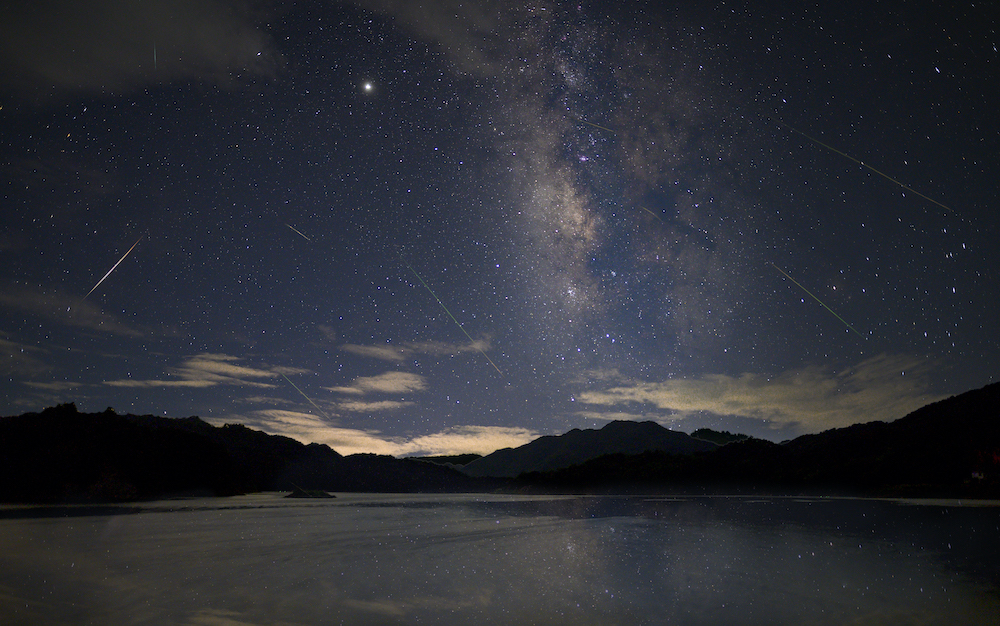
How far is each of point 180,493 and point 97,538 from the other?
59.4 meters

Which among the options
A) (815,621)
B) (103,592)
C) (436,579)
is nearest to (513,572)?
(436,579)

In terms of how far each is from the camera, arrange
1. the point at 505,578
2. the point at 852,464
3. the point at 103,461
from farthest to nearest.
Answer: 1. the point at 852,464
2. the point at 103,461
3. the point at 505,578

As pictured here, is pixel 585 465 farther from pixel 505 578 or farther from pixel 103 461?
pixel 505 578

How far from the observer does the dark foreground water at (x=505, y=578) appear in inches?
316

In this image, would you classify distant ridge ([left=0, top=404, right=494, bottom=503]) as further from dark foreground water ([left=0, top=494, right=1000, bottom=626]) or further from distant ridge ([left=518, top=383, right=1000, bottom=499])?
distant ridge ([left=518, top=383, right=1000, bottom=499])

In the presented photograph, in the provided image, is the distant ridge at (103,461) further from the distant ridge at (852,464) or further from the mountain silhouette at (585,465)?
the distant ridge at (852,464)

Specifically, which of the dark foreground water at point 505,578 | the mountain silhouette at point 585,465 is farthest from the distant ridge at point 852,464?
the dark foreground water at point 505,578

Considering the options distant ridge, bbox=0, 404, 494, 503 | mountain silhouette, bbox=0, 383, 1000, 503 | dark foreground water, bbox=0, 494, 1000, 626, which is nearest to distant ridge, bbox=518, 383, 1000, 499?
mountain silhouette, bbox=0, 383, 1000, 503

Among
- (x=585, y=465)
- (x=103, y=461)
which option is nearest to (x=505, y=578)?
(x=103, y=461)

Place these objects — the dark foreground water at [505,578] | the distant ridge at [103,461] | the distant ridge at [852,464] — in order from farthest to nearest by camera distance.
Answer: the distant ridge at [852,464] → the distant ridge at [103,461] → the dark foreground water at [505,578]

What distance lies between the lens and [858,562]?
12664mm

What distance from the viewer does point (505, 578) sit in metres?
11.1

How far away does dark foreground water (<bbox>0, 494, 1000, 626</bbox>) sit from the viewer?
8023 mm

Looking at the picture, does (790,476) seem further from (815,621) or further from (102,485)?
(102,485)
